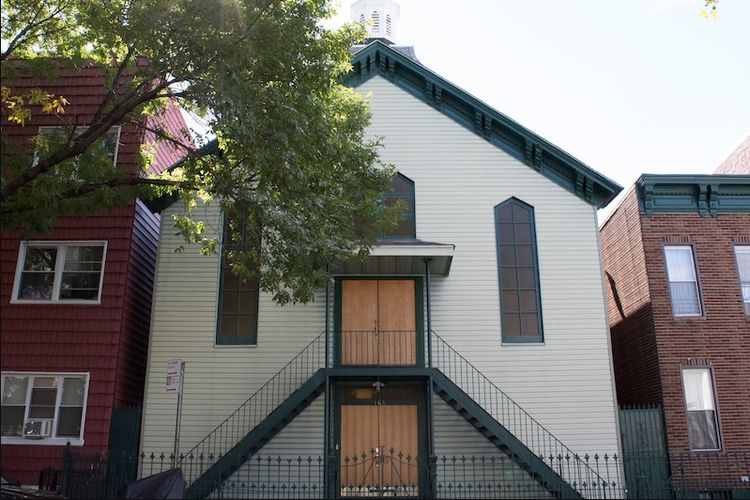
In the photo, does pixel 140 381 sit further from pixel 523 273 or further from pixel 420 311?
pixel 523 273

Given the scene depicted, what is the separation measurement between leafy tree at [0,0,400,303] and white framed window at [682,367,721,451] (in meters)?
8.22

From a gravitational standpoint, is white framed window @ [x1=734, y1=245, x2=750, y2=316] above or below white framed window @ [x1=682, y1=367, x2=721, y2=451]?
above

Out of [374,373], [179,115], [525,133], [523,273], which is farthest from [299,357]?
[179,115]

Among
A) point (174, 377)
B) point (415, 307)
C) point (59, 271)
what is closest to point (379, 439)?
point (415, 307)

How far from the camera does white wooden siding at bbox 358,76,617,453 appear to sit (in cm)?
1667

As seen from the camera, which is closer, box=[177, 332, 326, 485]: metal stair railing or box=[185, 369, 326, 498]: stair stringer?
box=[185, 369, 326, 498]: stair stringer

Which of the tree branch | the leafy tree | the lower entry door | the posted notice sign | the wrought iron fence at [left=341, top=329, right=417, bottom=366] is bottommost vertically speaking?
the lower entry door

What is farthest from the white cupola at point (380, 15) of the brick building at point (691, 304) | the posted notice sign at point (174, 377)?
the posted notice sign at point (174, 377)

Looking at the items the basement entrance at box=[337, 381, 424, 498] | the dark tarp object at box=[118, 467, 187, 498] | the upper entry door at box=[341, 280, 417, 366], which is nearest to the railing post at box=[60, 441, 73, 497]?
the dark tarp object at box=[118, 467, 187, 498]

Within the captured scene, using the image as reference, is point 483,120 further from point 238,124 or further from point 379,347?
point 238,124

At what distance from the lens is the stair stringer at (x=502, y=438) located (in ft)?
47.9

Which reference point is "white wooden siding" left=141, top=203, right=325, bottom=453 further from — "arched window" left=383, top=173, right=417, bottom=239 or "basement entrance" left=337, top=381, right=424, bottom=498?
"arched window" left=383, top=173, right=417, bottom=239

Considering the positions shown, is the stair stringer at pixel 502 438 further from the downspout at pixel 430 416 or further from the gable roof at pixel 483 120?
the gable roof at pixel 483 120

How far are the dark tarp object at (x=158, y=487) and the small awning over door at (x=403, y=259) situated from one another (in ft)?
18.8
